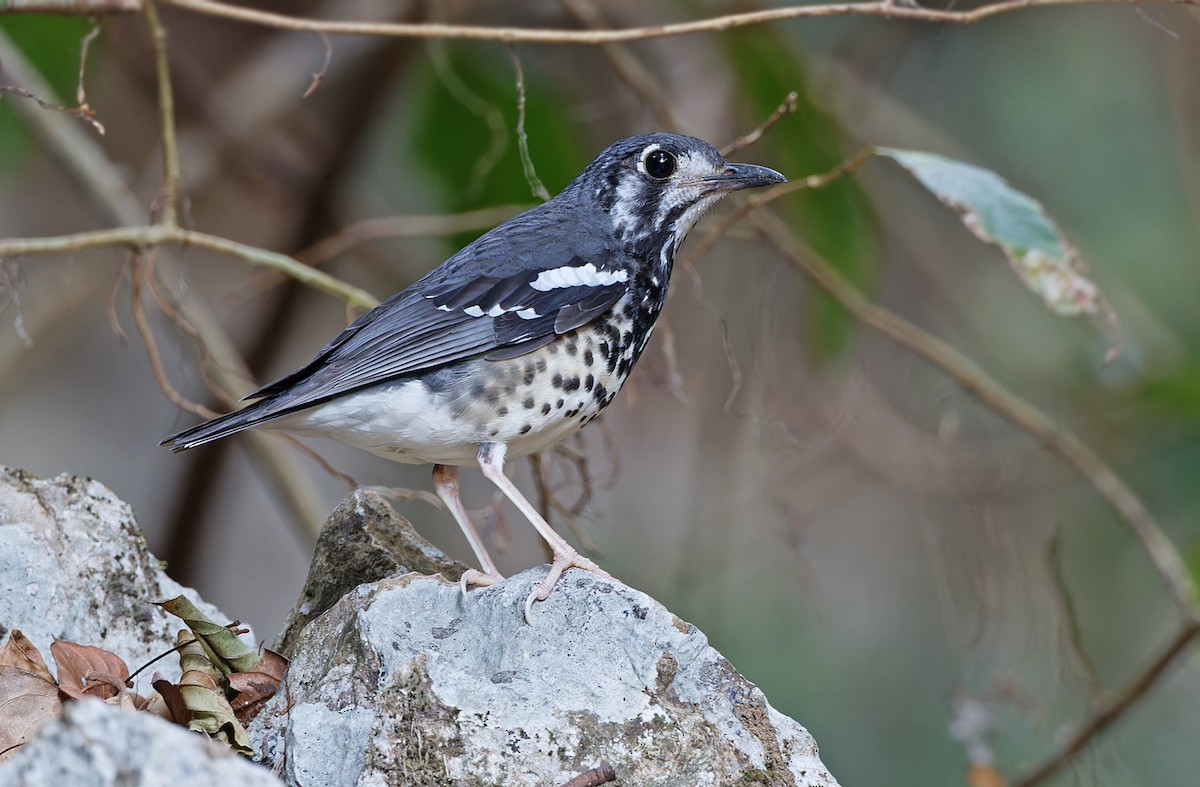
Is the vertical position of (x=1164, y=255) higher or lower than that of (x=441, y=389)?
lower

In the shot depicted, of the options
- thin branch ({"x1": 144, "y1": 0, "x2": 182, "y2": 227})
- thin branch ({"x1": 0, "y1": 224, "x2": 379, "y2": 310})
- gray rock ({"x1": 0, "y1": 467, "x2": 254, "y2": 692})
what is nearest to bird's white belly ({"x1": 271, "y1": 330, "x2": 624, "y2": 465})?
gray rock ({"x1": 0, "y1": 467, "x2": 254, "y2": 692})

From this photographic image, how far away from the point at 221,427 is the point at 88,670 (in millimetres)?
732

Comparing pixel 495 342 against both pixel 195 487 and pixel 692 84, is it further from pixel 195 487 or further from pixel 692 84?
pixel 692 84

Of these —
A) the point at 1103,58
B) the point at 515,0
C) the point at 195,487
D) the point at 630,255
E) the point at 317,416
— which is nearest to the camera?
the point at 317,416

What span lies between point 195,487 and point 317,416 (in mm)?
2778

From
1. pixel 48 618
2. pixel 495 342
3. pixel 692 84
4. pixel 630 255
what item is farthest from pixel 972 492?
pixel 48 618

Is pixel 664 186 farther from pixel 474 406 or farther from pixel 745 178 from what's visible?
pixel 474 406

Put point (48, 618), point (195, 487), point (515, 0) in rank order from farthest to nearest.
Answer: point (515, 0) → point (195, 487) → point (48, 618)

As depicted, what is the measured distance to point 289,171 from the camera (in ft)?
22.7

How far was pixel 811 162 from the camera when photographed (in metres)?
5.97

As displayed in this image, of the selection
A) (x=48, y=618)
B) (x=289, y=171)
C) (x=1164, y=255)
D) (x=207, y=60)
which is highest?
(x=207, y=60)

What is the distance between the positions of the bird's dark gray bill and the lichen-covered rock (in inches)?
60.1

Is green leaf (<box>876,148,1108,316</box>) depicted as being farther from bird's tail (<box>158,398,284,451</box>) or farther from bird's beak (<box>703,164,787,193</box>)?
bird's tail (<box>158,398,284,451</box>)

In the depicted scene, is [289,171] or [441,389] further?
[289,171]
